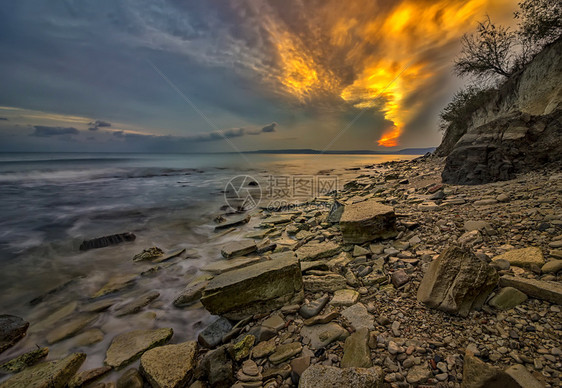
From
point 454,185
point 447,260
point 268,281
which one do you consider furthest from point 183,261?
point 454,185

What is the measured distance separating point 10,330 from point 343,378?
5229 mm

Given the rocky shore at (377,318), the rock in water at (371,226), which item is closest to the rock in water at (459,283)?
the rocky shore at (377,318)

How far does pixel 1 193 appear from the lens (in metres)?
16.8

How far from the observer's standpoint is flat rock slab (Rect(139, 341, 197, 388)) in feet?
7.47

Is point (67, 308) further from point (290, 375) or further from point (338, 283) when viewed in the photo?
point (338, 283)

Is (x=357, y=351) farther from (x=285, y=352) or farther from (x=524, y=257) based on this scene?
(x=524, y=257)

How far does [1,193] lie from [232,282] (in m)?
25.3

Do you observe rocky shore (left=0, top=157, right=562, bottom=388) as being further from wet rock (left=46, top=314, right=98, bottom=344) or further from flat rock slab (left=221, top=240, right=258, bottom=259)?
flat rock slab (left=221, top=240, right=258, bottom=259)

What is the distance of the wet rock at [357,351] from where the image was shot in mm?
1928

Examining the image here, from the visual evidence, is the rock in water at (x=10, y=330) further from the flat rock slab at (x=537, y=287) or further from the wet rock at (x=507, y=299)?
the flat rock slab at (x=537, y=287)

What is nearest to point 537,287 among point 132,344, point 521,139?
point 132,344

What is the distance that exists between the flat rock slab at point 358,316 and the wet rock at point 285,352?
65cm

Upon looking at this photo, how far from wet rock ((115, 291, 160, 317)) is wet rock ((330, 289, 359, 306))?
3644 mm

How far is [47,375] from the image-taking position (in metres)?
2.49
